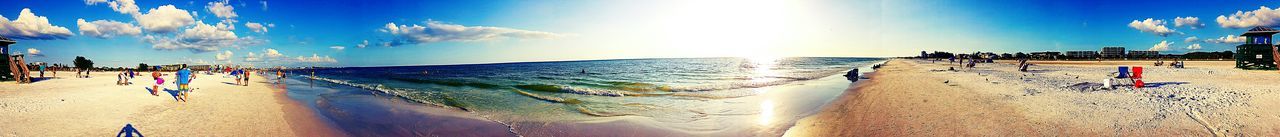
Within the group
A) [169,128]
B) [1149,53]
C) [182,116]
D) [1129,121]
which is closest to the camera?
[1129,121]

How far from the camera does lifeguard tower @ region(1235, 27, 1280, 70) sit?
24.1 meters

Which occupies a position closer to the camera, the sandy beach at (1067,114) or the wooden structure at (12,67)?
the sandy beach at (1067,114)

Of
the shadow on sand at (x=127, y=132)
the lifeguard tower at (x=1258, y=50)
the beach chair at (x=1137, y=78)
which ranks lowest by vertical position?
the shadow on sand at (x=127, y=132)

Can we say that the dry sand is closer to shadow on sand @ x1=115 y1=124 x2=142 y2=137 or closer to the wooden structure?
shadow on sand @ x1=115 y1=124 x2=142 y2=137

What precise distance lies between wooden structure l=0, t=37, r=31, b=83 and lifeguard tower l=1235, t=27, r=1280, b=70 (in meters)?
59.5

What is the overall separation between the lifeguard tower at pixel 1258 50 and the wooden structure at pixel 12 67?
195ft

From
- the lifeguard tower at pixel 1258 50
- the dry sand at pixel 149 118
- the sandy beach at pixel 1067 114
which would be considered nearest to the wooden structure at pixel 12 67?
the dry sand at pixel 149 118

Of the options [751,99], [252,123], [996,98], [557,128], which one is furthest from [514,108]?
[996,98]

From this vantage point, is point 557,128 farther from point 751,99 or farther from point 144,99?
point 144,99

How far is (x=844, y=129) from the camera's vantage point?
9211mm

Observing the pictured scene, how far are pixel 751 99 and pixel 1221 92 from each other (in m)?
10.9

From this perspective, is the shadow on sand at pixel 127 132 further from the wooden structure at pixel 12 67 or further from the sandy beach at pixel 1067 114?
the wooden structure at pixel 12 67

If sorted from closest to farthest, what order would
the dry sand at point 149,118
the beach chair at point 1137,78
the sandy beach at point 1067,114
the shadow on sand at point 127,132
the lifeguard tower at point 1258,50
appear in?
the sandy beach at point 1067,114
the shadow on sand at point 127,132
the dry sand at point 149,118
the beach chair at point 1137,78
the lifeguard tower at point 1258,50

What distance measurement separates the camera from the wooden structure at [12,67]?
81.0 feet
